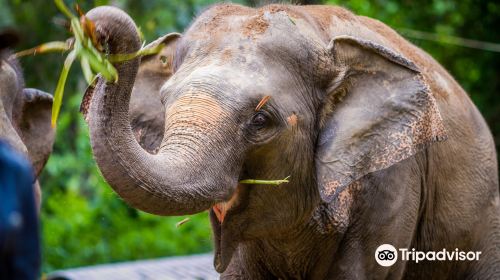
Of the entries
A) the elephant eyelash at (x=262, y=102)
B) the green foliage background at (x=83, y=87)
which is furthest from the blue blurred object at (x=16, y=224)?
the green foliage background at (x=83, y=87)

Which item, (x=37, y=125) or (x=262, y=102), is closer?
(x=262, y=102)

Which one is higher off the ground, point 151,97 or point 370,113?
point 370,113

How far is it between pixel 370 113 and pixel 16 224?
2.70m

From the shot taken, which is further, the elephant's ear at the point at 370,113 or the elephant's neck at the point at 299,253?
the elephant's neck at the point at 299,253

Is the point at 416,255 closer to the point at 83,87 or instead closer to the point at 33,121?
the point at 33,121

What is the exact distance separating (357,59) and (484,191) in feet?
4.20

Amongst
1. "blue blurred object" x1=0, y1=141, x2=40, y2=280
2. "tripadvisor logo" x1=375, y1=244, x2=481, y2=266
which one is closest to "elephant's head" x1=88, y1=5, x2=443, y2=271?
"tripadvisor logo" x1=375, y1=244, x2=481, y2=266

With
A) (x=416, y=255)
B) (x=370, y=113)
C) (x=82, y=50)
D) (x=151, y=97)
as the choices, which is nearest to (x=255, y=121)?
(x=370, y=113)

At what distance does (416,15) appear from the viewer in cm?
1041

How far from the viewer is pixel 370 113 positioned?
13.5 feet

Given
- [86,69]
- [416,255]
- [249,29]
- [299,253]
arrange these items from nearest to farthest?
[86,69] → [249,29] → [299,253] → [416,255]

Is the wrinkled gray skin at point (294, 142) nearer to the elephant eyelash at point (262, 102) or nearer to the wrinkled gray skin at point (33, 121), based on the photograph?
the elephant eyelash at point (262, 102)

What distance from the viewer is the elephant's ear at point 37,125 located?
17.2 ft

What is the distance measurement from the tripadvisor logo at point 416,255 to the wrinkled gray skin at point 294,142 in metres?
0.03
